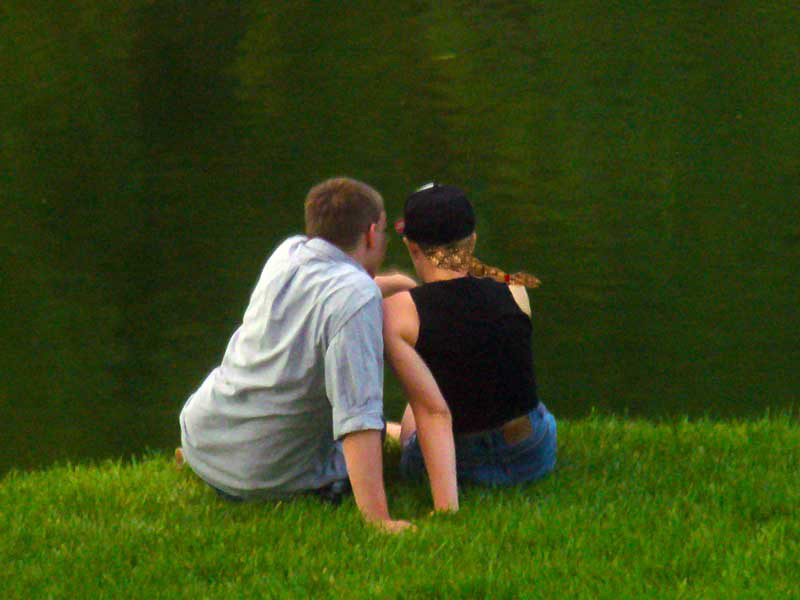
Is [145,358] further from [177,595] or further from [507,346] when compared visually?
[177,595]

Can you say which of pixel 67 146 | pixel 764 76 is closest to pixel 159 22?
pixel 67 146

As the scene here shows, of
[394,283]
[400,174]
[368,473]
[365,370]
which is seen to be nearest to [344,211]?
[365,370]

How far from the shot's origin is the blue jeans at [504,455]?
4480 millimetres

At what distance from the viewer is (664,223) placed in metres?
9.36

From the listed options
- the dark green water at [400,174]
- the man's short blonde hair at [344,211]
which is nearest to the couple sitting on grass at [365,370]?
the man's short blonde hair at [344,211]

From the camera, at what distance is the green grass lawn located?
359cm

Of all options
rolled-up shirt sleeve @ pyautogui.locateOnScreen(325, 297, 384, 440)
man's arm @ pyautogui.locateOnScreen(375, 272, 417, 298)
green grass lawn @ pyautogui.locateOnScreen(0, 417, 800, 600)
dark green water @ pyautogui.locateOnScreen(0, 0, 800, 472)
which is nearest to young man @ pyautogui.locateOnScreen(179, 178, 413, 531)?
rolled-up shirt sleeve @ pyautogui.locateOnScreen(325, 297, 384, 440)

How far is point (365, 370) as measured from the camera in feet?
13.3

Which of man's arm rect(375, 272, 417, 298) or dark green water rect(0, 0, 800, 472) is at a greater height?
man's arm rect(375, 272, 417, 298)

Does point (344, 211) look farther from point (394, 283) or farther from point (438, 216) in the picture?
point (394, 283)

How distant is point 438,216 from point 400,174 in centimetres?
642

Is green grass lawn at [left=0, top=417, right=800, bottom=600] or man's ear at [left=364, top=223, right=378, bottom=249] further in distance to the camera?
man's ear at [left=364, top=223, right=378, bottom=249]

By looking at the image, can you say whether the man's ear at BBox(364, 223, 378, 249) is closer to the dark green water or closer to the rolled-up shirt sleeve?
the rolled-up shirt sleeve

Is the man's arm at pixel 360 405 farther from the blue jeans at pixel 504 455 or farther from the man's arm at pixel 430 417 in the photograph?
the blue jeans at pixel 504 455
